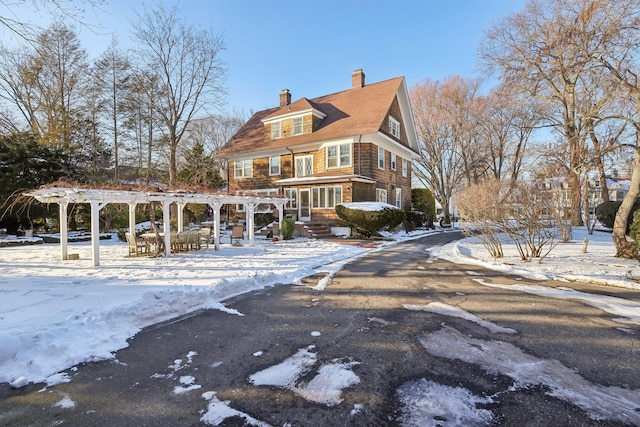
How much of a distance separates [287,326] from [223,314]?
124cm

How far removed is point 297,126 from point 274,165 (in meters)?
3.34

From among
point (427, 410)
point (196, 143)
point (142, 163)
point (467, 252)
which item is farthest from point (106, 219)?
point (427, 410)

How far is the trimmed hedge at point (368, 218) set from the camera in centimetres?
1628

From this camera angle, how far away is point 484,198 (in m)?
10.0

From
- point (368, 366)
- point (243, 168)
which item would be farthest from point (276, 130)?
point (368, 366)

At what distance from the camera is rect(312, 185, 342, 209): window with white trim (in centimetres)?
1905

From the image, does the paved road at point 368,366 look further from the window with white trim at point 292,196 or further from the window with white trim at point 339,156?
the window with white trim at point 292,196

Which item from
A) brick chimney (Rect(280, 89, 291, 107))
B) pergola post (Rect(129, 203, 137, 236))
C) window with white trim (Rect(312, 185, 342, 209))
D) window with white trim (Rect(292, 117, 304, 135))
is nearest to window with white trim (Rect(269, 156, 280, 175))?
window with white trim (Rect(292, 117, 304, 135))

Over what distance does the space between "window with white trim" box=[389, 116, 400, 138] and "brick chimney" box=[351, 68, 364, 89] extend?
3982 millimetres

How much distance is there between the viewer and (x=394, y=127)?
22.6 metres

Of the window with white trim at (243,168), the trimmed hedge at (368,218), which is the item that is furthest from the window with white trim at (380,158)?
the window with white trim at (243,168)

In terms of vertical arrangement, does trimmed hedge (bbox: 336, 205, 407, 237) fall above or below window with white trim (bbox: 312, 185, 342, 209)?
below

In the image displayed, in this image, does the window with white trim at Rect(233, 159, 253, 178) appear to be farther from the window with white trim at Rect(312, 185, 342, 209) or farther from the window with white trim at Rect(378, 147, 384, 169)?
the window with white trim at Rect(378, 147, 384, 169)

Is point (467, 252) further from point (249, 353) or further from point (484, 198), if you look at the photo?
point (249, 353)
